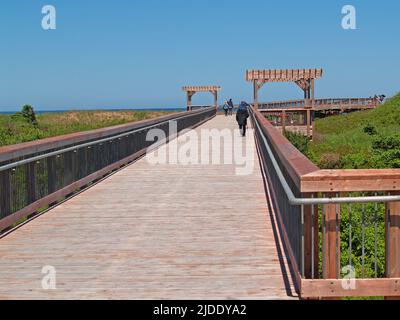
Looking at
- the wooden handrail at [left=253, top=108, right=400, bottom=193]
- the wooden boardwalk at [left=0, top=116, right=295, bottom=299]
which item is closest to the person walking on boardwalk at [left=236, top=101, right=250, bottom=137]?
the wooden boardwalk at [left=0, top=116, right=295, bottom=299]

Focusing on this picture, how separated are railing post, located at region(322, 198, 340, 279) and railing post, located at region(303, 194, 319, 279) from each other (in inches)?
4.2

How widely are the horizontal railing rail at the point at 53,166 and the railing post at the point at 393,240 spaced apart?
4.89 meters

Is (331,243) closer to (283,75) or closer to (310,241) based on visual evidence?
(310,241)

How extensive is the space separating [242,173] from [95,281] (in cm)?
886

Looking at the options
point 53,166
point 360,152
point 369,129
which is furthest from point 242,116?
point 369,129

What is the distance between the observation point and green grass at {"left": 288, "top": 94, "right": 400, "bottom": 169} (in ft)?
109

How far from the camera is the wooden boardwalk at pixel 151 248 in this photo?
5.93 m

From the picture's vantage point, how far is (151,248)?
7.52 m

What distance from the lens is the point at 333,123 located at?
66562mm

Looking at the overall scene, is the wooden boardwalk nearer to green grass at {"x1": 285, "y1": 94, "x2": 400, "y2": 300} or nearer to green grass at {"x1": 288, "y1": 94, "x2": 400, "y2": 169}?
green grass at {"x1": 285, "y1": 94, "x2": 400, "y2": 300}

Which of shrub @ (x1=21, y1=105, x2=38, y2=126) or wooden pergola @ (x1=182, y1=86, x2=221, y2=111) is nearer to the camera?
shrub @ (x1=21, y1=105, x2=38, y2=126)
